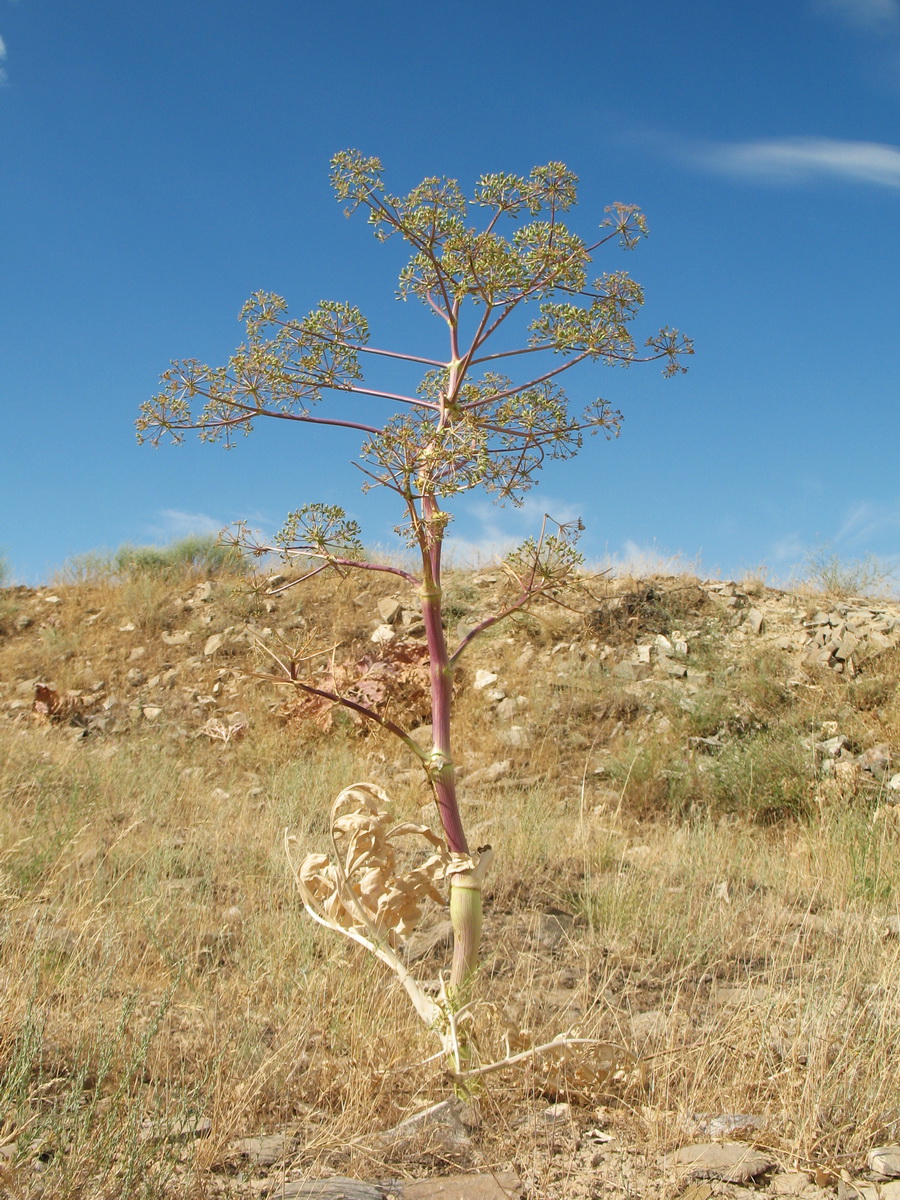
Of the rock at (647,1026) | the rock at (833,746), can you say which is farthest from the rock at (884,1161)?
the rock at (833,746)

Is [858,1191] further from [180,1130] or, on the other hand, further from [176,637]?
[176,637]

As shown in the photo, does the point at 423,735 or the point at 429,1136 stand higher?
the point at 423,735

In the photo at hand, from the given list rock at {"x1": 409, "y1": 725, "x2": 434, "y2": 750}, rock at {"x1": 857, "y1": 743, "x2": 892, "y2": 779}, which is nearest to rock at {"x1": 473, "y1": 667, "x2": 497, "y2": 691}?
rock at {"x1": 409, "y1": 725, "x2": 434, "y2": 750}

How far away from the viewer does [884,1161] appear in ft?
7.38

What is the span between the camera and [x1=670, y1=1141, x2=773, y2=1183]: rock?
2178 mm

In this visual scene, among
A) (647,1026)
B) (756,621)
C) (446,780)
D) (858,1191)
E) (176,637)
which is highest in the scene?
(176,637)

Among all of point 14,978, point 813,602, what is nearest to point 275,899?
point 14,978

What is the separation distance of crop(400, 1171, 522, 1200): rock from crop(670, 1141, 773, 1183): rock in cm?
43

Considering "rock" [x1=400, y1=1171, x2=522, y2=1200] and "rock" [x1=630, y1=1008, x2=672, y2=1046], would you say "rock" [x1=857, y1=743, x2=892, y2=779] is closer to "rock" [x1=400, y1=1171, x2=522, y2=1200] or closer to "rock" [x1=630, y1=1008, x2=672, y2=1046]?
"rock" [x1=630, y1=1008, x2=672, y2=1046]

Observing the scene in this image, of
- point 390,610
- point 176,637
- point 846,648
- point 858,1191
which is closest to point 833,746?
point 846,648

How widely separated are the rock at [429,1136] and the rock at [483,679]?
6867 mm

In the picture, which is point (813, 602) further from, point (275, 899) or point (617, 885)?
point (275, 899)

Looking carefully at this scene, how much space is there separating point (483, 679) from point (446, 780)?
672cm

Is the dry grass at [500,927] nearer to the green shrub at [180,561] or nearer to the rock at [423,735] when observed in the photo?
the rock at [423,735]
